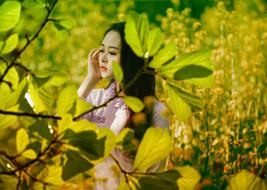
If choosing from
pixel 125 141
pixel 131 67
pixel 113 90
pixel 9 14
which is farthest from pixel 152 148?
pixel 113 90

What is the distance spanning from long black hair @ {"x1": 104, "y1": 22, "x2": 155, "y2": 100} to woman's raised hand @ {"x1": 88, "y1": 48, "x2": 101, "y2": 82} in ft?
0.61

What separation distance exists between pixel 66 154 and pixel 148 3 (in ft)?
7.31

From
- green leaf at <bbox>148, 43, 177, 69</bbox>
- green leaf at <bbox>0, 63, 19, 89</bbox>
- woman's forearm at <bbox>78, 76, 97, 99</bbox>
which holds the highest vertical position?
green leaf at <bbox>148, 43, 177, 69</bbox>

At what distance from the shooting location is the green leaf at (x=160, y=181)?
283 mm

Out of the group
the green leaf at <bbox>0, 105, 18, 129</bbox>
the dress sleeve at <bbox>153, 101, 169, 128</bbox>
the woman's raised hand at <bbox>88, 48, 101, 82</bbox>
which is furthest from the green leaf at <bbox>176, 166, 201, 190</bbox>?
the woman's raised hand at <bbox>88, 48, 101, 82</bbox>

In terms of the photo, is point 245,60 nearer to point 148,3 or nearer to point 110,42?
point 148,3

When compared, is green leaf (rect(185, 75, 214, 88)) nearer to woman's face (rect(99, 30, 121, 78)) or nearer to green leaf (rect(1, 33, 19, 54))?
green leaf (rect(1, 33, 19, 54))

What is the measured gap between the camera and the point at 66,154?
277 millimetres

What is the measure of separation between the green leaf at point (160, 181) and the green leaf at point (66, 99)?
6 cm

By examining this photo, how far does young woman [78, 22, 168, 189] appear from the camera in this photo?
55.5 inches

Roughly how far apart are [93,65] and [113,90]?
34 centimetres

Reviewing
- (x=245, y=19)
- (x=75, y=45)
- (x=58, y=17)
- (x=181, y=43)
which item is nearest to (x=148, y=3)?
(x=181, y=43)

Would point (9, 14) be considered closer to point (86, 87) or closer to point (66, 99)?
point (66, 99)

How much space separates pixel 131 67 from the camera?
136 cm
